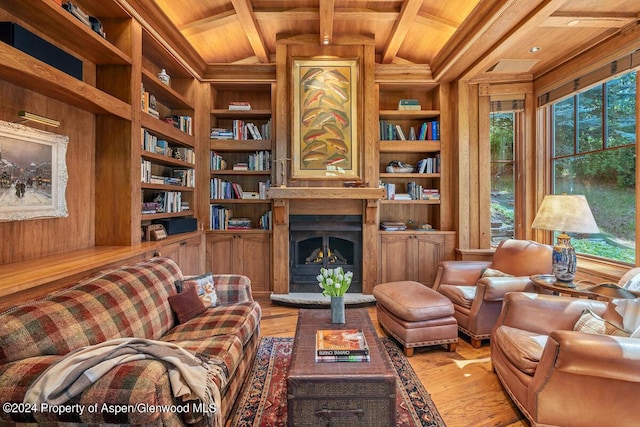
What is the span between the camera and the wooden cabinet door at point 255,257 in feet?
→ 14.1

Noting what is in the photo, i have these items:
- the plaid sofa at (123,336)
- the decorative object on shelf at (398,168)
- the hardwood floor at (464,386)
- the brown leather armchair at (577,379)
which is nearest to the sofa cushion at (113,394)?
the plaid sofa at (123,336)

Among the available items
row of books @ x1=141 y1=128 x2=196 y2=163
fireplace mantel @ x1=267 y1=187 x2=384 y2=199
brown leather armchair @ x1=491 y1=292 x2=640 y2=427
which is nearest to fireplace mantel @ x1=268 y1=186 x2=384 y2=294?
fireplace mantel @ x1=267 y1=187 x2=384 y2=199

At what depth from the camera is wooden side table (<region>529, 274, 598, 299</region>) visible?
2410mm

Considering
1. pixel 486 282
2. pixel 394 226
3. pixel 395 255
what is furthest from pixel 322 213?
pixel 486 282

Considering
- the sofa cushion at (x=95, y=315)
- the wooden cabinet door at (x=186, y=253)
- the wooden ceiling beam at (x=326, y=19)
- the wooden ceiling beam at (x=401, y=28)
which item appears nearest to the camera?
the sofa cushion at (x=95, y=315)

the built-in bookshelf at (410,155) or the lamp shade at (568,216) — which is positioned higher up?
the built-in bookshelf at (410,155)

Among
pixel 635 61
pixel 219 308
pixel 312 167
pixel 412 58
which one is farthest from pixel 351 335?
pixel 412 58

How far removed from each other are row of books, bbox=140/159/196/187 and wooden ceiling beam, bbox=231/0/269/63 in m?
1.78

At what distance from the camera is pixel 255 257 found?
430cm

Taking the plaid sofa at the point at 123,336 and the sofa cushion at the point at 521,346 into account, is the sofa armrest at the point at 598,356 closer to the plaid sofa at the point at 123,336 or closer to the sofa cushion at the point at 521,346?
the sofa cushion at the point at 521,346

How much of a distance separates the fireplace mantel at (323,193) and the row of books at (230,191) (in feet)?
1.30

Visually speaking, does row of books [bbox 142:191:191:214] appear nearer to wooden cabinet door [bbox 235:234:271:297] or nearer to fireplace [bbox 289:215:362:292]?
wooden cabinet door [bbox 235:234:271:297]

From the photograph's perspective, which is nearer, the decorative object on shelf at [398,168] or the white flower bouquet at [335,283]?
the white flower bouquet at [335,283]

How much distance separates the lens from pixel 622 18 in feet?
9.12
